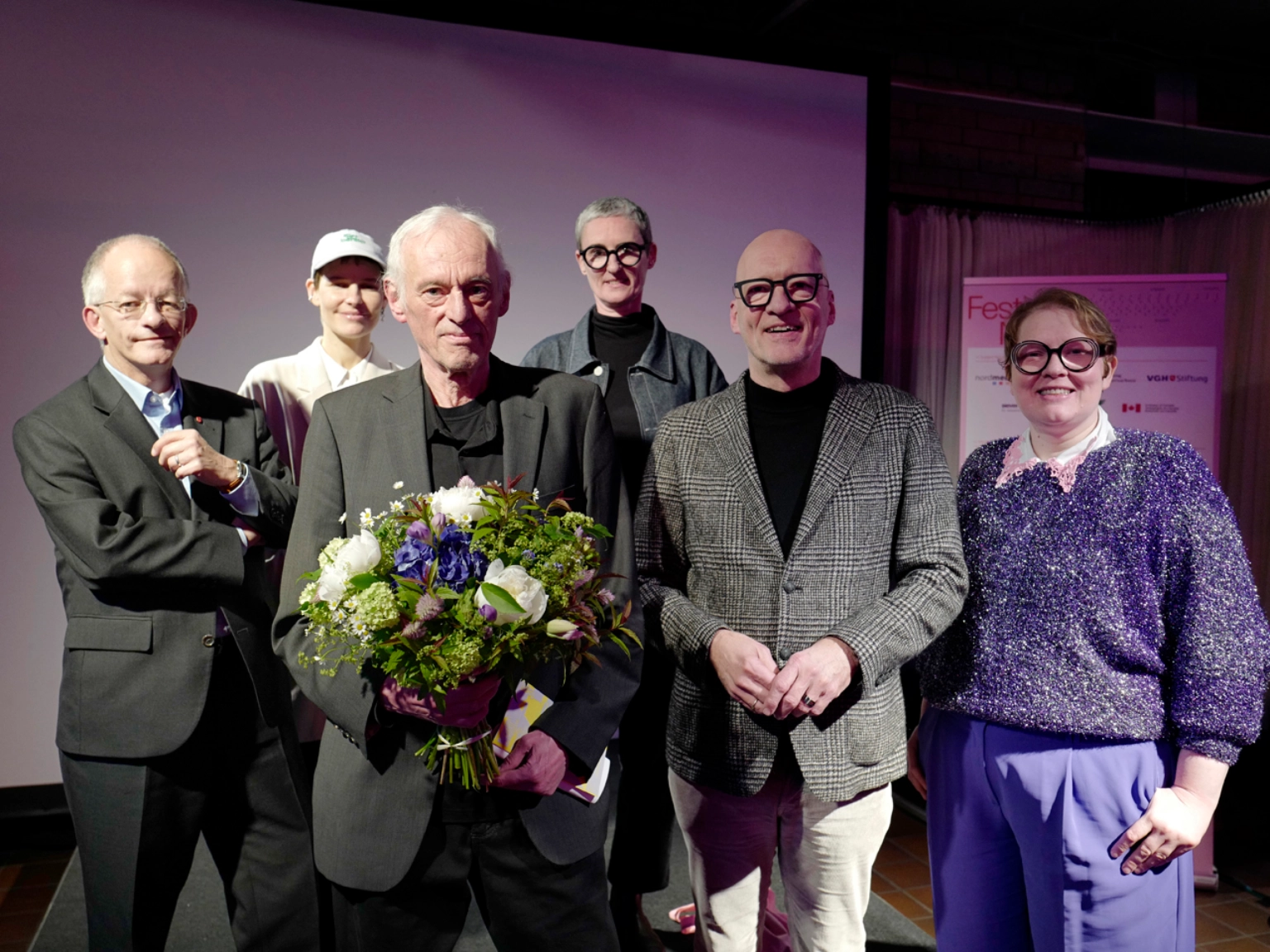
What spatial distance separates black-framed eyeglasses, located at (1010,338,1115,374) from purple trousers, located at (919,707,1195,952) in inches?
29.7

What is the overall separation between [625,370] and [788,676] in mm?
1196

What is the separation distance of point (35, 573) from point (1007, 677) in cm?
374

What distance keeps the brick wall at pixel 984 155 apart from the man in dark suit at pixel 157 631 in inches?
194

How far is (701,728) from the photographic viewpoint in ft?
6.63

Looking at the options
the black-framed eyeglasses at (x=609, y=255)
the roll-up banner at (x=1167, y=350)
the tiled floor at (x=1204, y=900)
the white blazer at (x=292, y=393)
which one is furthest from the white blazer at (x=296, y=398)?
the roll-up banner at (x=1167, y=350)

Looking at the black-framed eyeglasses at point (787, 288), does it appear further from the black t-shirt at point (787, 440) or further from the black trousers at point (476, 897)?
the black trousers at point (476, 897)

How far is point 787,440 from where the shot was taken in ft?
6.93

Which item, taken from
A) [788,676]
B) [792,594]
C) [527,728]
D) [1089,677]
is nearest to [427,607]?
[527,728]

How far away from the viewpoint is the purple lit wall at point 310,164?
3682 millimetres

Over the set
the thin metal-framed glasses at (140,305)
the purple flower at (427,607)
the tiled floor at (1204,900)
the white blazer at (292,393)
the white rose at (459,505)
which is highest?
the thin metal-framed glasses at (140,305)

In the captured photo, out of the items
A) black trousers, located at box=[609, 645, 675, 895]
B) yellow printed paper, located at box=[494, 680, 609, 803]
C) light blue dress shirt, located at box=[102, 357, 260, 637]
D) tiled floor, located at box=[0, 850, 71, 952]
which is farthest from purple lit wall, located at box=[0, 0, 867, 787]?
yellow printed paper, located at box=[494, 680, 609, 803]

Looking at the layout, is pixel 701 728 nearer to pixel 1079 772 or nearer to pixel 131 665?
pixel 1079 772

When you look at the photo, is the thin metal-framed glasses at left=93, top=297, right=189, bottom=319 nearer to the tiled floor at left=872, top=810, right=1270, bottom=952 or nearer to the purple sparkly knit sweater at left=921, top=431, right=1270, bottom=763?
the purple sparkly knit sweater at left=921, top=431, right=1270, bottom=763

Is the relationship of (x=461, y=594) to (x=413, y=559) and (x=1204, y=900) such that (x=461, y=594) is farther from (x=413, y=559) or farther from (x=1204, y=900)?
(x=1204, y=900)
